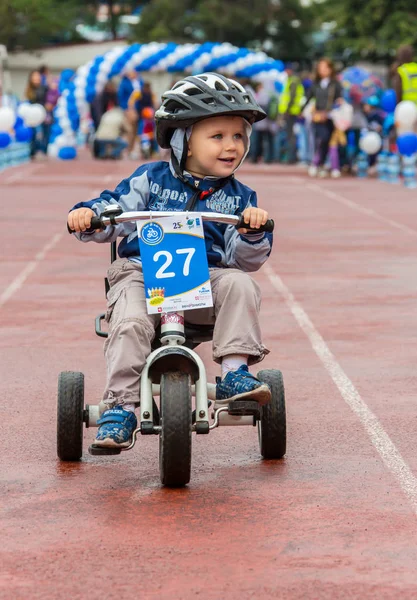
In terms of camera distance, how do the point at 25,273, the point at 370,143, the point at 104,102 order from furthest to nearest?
1. the point at 104,102
2. the point at 370,143
3. the point at 25,273

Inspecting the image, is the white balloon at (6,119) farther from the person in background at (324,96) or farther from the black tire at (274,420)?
the black tire at (274,420)

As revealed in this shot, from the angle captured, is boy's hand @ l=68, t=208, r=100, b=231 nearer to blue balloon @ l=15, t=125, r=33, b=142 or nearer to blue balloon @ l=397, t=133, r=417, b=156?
blue balloon @ l=397, t=133, r=417, b=156

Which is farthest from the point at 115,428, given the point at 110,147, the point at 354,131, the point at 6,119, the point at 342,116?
the point at 110,147

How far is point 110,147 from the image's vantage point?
32.9 metres

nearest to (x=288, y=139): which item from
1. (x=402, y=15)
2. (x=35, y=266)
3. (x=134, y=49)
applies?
(x=134, y=49)

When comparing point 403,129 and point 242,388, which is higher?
point 242,388

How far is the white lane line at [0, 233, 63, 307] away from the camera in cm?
1079

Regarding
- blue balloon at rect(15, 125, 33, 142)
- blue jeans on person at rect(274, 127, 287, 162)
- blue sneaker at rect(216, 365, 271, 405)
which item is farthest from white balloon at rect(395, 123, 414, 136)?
blue sneaker at rect(216, 365, 271, 405)

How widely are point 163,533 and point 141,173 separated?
172cm

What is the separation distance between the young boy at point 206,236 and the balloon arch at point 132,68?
28.1m

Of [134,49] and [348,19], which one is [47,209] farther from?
[348,19]

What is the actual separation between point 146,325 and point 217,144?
85 cm

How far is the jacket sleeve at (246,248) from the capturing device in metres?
5.36

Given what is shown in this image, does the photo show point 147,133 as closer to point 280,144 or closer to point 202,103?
point 280,144
